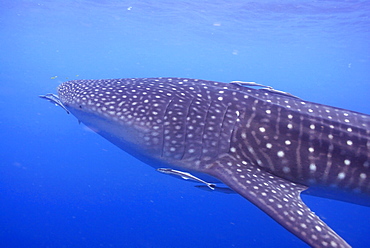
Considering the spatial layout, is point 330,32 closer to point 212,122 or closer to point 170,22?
point 170,22

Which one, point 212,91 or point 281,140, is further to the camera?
point 212,91

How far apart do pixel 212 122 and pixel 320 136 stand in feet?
3.74

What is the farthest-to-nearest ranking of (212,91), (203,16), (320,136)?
(203,16)
(212,91)
(320,136)

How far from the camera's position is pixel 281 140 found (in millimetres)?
2816

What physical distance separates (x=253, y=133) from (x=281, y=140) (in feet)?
0.97

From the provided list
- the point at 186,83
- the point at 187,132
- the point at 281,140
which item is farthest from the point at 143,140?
the point at 281,140

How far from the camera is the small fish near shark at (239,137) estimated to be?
8.98 feet

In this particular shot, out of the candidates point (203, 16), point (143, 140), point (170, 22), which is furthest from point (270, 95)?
point (170, 22)

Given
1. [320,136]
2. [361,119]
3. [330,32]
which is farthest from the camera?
[330,32]

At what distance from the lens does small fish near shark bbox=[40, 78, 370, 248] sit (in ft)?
8.98

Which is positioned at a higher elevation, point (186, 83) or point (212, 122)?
point (186, 83)

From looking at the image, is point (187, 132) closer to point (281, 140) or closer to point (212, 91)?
point (212, 91)

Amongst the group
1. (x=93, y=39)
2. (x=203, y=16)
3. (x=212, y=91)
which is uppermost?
(x=203, y=16)

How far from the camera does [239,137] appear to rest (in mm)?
2852
